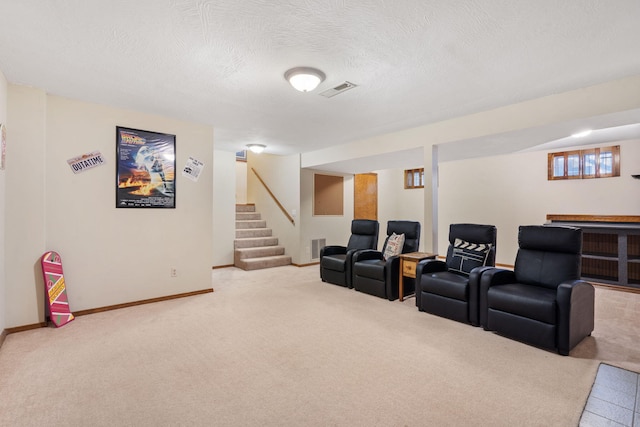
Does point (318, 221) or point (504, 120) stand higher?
point (504, 120)

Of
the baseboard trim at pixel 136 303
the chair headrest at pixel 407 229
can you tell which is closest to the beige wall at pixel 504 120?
the chair headrest at pixel 407 229

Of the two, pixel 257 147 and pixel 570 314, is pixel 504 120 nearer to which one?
pixel 570 314

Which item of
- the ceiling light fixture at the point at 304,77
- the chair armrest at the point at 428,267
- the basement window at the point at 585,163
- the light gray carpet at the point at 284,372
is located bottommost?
the light gray carpet at the point at 284,372

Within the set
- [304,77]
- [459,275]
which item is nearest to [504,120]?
[459,275]

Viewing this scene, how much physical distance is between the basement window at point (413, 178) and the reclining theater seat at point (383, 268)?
3453 millimetres

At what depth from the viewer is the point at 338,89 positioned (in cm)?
326

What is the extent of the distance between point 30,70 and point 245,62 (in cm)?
204

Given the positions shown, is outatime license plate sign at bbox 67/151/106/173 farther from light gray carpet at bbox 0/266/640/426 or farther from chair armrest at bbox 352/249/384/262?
chair armrest at bbox 352/249/384/262

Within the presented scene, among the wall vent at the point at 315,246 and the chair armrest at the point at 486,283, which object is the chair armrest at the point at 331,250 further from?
the chair armrest at the point at 486,283

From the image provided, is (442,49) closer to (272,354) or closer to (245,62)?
(245,62)

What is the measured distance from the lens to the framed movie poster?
3941mm

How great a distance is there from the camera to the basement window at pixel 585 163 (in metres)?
5.37

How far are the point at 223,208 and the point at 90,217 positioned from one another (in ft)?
9.98

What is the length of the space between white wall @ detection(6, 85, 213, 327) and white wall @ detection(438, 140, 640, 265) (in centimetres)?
556
